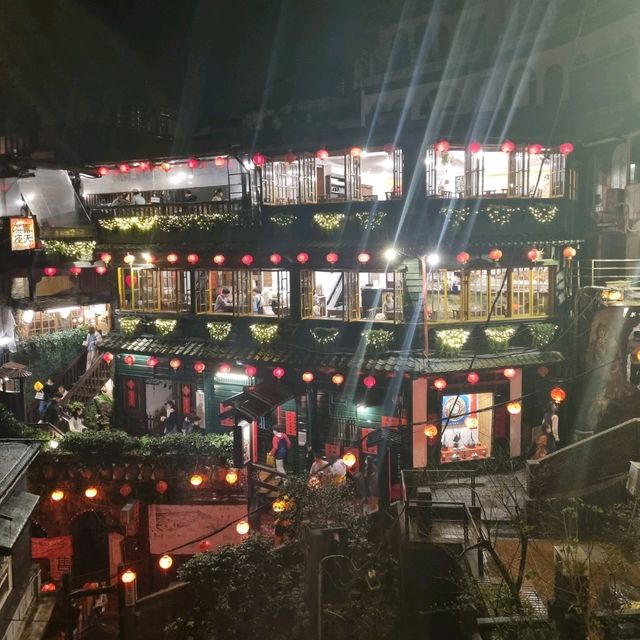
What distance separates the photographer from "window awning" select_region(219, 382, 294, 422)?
20000 millimetres

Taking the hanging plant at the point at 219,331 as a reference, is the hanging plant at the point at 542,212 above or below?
above

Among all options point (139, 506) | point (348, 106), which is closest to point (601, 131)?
point (348, 106)

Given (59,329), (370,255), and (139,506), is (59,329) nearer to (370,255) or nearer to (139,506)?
(139,506)

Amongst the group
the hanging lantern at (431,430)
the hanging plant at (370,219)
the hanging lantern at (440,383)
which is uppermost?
the hanging plant at (370,219)

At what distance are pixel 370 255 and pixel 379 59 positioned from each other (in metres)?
21.9

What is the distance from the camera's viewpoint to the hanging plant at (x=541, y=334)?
21.0 m

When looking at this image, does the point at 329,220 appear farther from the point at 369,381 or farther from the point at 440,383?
the point at 440,383

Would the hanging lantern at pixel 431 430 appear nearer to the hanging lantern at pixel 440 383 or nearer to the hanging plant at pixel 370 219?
the hanging lantern at pixel 440 383

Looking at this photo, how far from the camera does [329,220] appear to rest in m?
21.5

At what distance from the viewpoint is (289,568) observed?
618 inches

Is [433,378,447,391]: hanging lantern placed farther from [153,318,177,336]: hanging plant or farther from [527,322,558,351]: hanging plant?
[153,318,177,336]: hanging plant

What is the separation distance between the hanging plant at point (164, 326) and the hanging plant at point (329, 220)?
Answer: 8330 millimetres

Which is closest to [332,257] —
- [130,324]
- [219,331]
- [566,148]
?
[219,331]

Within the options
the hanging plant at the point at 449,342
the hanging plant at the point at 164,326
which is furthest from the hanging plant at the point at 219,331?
the hanging plant at the point at 449,342
